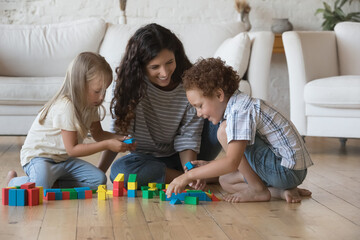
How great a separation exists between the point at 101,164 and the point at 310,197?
969 millimetres

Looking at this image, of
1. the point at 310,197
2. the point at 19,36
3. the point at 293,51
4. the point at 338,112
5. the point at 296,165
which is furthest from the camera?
the point at 19,36

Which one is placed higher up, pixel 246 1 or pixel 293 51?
pixel 246 1

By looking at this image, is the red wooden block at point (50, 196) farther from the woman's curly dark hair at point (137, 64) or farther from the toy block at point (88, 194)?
the woman's curly dark hair at point (137, 64)

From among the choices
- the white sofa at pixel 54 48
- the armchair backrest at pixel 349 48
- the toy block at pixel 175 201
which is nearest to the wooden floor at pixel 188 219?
the toy block at pixel 175 201

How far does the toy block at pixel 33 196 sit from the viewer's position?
6.73 ft

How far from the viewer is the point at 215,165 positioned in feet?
6.50

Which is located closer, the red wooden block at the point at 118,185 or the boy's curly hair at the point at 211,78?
the boy's curly hair at the point at 211,78

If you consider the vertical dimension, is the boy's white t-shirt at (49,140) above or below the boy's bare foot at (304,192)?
above

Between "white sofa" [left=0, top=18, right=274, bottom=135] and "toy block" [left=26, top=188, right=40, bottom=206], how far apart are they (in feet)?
5.49

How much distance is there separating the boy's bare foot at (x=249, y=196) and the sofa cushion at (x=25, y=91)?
6.27 ft

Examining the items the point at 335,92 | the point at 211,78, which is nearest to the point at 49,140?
the point at 211,78

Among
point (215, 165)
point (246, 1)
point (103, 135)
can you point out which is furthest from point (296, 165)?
point (246, 1)

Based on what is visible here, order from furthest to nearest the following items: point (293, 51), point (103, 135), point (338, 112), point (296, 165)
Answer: point (293, 51) → point (338, 112) → point (103, 135) → point (296, 165)

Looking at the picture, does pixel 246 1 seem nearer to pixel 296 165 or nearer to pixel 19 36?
pixel 19 36
